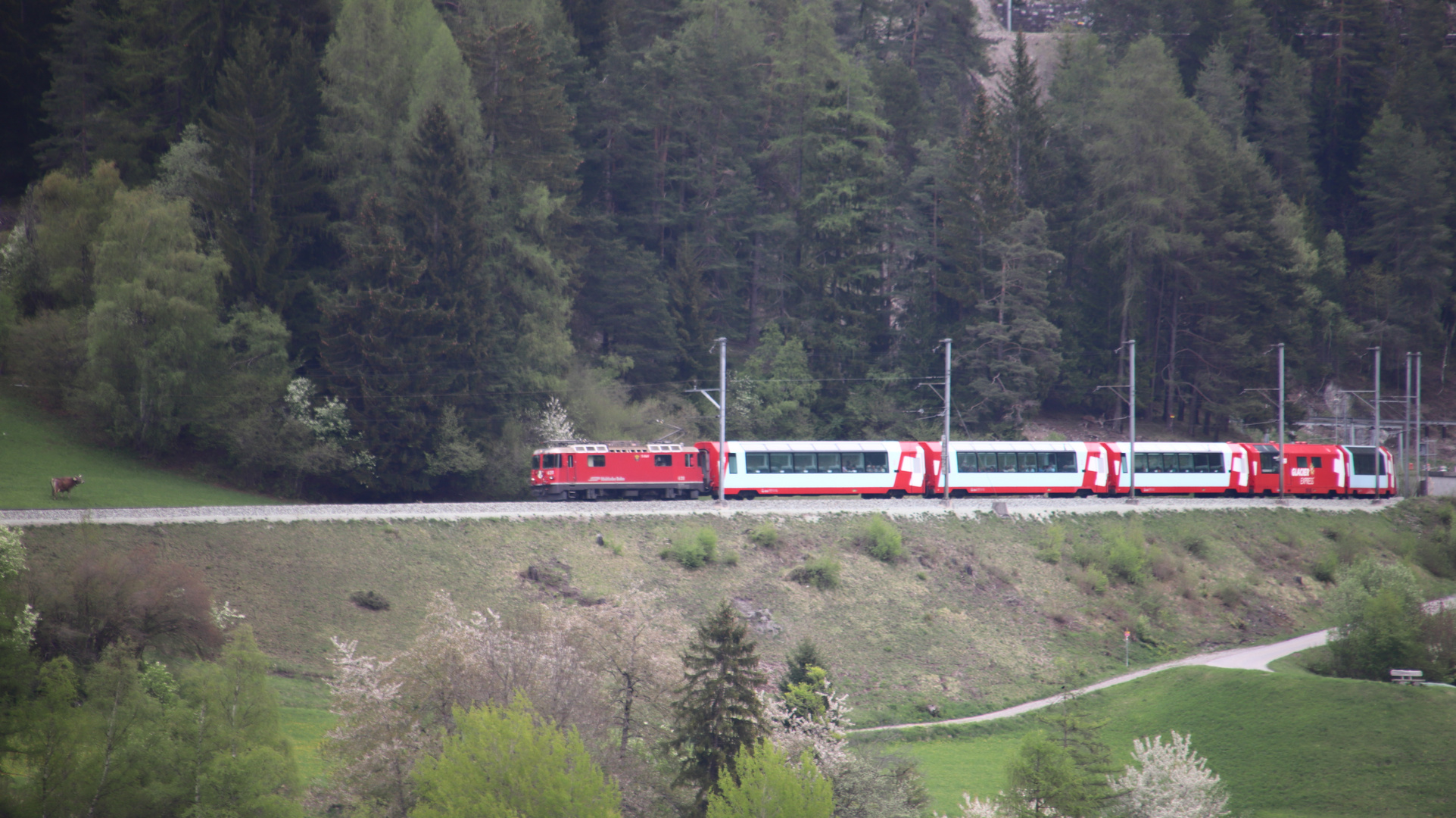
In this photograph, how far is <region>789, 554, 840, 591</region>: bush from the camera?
43219 mm

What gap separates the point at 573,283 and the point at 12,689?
151 ft

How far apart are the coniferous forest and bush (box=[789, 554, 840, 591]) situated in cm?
1906

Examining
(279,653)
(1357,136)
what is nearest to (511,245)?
(279,653)

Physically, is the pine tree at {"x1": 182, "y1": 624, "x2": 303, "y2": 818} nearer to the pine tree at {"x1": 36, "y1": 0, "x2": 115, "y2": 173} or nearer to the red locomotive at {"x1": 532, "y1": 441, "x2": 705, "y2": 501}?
the red locomotive at {"x1": 532, "y1": 441, "x2": 705, "y2": 501}

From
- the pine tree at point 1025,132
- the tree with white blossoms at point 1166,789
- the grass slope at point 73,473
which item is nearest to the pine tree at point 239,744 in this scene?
the tree with white blossoms at point 1166,789

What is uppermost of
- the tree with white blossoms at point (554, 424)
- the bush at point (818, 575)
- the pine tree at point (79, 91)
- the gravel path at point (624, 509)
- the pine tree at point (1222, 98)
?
the pine tree at point (1222, 98)

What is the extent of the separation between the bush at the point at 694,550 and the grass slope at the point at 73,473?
2038 centimetres

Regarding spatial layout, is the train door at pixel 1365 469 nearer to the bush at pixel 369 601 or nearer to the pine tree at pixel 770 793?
the pine tree at pixel 770 793

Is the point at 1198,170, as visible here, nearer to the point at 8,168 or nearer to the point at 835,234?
the point at 835,234

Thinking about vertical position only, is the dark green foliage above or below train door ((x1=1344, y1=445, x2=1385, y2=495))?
below

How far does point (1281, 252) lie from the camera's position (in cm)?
7406

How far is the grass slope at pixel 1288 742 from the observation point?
31281 millimetres

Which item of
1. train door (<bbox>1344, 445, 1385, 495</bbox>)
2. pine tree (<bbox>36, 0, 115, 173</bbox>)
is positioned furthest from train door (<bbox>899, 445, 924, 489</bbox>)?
pine tree (<bbox>36, 0, 115, 173</bbox>)

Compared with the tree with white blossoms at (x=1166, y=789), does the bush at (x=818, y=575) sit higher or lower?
higher
